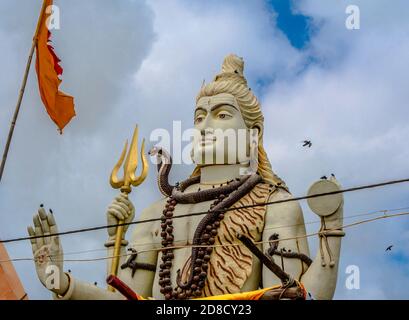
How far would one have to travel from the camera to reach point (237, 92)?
11.8 metres

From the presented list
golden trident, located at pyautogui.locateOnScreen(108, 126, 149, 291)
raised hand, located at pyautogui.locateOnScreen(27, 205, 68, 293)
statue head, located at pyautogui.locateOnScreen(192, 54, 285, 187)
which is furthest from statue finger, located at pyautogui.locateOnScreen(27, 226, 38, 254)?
statue head, located at pyautogui.locateOnScreen(192, 54, 285, 187)

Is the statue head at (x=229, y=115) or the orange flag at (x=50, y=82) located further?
the statue head at (x=229, y=115)

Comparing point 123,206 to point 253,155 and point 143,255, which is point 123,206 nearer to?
point 143,255

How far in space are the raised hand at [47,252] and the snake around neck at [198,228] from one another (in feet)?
3.82

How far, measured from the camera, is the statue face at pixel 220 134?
1148 cm

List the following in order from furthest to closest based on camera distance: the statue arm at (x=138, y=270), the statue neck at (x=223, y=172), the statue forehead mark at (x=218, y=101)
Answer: the statue forehead mark at (x=218, y=101)
the statue neck at (x=223, y=172)
the statue arm at (x=138, y=270)

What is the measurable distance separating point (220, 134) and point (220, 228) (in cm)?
122

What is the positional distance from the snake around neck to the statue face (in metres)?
0.36

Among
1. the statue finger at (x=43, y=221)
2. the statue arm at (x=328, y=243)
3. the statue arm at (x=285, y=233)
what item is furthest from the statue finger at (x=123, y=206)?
the statue arm at (x=328, y=243)

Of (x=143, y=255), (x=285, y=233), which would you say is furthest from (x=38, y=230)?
(x=285, y=233)

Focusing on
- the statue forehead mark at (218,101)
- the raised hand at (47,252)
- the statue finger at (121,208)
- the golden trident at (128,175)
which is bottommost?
the raised hand at (47,252)

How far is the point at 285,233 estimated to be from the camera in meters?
10.8

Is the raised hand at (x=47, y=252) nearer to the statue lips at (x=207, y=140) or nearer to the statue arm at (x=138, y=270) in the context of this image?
the statue arm at (x=138, y=270)

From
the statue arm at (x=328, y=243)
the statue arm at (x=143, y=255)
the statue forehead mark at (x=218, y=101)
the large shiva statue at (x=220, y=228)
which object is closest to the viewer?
the statue arm at (x=328, y=243)
